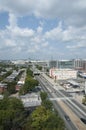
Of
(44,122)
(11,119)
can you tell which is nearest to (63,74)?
(11,119)

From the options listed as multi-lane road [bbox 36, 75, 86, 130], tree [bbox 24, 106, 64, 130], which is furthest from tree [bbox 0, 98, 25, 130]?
multi-lane road [bbox 36, 75, 86, 130]

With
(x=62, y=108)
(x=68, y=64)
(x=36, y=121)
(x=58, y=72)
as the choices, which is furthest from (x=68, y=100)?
(x=68, y=64)

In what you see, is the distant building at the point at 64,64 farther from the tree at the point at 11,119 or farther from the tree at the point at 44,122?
the tree at the point at 44,122

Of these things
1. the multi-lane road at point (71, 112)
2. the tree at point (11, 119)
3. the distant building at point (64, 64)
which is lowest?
the multi-lane road at point (71, 112)

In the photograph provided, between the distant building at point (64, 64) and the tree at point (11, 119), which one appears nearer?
the tree at point (11, 119)

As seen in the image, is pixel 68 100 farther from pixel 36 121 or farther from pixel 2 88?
pixel 36 121

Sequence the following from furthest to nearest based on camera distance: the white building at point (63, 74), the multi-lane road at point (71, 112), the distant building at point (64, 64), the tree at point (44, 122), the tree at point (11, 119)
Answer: the distant building at point (64, 64) < the white building at point (63, 74) < the multi-lane road at point (71, 112) < the tree at point (11, 119) < the tree at point (44, 122)

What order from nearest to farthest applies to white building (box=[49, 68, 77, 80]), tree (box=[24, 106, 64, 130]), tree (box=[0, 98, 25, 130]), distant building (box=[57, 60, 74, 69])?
tree (box=[24, 106, 64, 130]), tree (box=[0, 98, 25, 130]), white building (box=[49, 68, 77, 80]), distant building (box=[57, 60, 74, 69])

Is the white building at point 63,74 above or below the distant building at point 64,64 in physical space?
below

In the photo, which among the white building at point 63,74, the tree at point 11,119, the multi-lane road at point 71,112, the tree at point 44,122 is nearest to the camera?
the tree at point 44,122

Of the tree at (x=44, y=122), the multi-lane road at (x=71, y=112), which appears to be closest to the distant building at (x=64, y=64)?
the multi-lane road at (x=71, y=112)

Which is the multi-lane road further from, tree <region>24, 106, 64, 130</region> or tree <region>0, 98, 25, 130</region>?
tree <region>0, 98, 25, 130</region>
